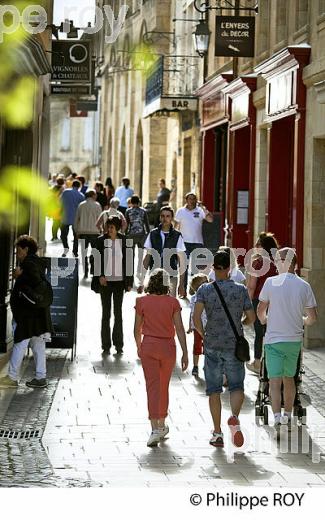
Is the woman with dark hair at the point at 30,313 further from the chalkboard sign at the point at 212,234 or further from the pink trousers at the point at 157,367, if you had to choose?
the chalkboard sign at the point at 212,234

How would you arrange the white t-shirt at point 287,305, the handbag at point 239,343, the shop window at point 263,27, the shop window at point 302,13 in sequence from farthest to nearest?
the shop window at point 263,27 < the shop window at point 302,13 < the white t-shirt at point 287,305 < the handbag at point 239,343

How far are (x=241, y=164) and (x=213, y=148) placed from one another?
534 cm

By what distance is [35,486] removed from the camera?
8.22m

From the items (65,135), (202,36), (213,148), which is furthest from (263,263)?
(65,135)

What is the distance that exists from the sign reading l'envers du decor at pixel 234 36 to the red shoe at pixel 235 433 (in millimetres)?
13741

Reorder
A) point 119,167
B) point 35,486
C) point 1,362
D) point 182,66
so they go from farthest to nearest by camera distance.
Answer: point 119,167
point 182,66
point 1,362
point 35,486

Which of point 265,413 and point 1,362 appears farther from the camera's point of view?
point 1,362

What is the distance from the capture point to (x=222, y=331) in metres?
10.2

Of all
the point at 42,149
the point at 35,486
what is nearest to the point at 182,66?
the point at 42,149

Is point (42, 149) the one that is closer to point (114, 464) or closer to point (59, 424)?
point (59, 424)

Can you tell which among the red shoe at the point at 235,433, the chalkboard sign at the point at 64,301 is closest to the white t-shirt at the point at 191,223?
the chalkboard sign at the point at 64,301

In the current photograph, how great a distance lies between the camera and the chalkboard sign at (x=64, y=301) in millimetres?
15422

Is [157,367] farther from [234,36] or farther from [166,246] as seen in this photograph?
[234,36]

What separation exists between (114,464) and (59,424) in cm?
180
